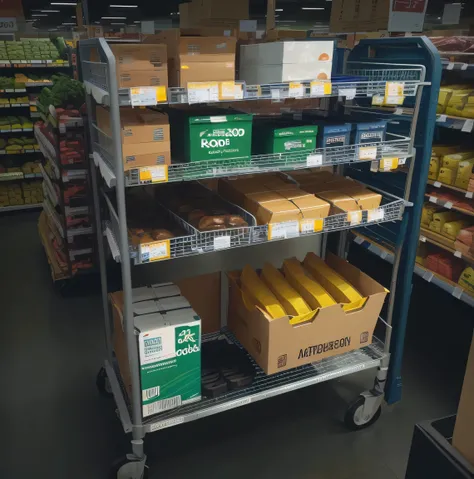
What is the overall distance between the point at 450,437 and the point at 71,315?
328 cm

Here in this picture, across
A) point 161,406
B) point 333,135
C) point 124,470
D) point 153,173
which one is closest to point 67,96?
point 153,173

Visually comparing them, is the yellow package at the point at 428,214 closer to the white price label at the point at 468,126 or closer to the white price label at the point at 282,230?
the white price label at the point at 468,126

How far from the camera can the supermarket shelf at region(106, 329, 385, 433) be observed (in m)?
2.19

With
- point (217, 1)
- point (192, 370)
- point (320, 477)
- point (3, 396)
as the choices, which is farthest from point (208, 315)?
point (217, 1)

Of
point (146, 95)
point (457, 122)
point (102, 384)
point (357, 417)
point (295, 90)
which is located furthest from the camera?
point (457, 122)

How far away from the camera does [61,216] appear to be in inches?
154

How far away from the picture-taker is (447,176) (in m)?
3.68

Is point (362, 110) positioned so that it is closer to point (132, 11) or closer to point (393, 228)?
point (393, 228)

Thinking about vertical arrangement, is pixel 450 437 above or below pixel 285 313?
above

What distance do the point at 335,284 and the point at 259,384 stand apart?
635mm

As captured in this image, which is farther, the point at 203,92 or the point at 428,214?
the point at 428,214

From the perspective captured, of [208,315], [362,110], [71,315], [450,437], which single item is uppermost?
[362,110]

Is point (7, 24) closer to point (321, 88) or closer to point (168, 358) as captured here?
point (321, 88)

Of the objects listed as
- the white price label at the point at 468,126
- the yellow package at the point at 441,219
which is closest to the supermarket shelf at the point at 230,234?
the white price label at the point at 468,126
